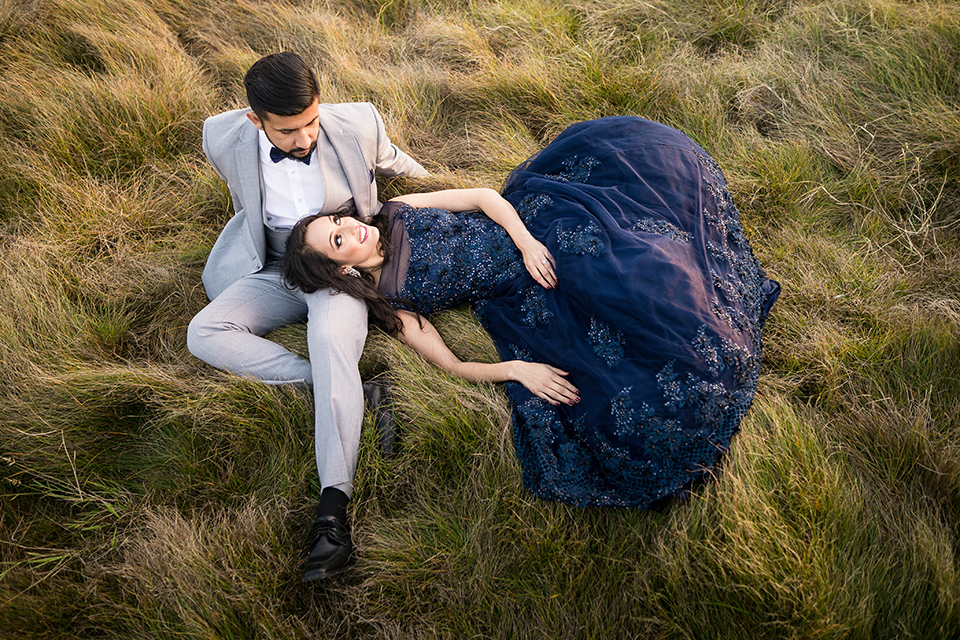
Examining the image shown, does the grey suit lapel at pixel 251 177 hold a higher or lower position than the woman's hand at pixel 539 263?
higher

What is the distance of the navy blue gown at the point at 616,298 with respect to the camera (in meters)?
2.45

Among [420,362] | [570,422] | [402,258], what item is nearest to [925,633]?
[570,422]

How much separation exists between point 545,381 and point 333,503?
1196 millimetres

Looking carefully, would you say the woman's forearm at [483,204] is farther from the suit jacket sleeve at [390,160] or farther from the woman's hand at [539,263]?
the suit jacket sleeve at [390,160]

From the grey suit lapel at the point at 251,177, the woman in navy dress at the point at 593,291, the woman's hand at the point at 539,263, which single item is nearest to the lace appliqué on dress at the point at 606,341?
the woman in navy dress at the point at 593,291

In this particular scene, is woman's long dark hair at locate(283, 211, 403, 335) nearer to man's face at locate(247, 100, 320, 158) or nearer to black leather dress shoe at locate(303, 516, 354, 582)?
man's face at locate(247, 100, 320, 158)

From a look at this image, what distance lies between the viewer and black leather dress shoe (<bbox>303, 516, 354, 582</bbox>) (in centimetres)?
247

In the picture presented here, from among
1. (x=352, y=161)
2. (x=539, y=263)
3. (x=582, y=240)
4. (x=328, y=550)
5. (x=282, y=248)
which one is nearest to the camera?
(x=328, y=550)

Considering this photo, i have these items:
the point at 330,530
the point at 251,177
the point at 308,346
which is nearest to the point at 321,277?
the point at 308,346

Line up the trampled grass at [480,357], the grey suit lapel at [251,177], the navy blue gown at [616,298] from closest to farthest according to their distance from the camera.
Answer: the trampled grass at [480,357], the navy blue gown at [616,298], the grey suit lapel at [251,177]

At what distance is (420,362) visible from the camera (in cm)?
306

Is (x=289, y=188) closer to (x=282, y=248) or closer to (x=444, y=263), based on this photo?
(x=282, y=248)

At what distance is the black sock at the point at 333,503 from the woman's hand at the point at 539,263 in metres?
1.49

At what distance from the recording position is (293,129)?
2.86m
